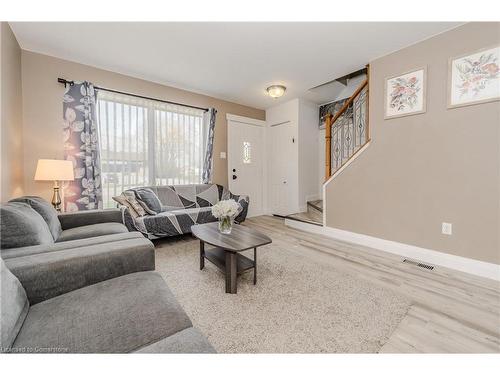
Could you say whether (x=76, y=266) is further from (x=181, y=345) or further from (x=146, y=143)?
(x=146, y=143)

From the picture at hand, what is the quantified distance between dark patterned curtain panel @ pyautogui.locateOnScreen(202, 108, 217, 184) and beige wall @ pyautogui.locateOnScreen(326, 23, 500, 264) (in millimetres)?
2507

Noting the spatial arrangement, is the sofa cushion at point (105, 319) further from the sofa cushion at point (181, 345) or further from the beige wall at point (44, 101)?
the beige wall at point (44, 101)

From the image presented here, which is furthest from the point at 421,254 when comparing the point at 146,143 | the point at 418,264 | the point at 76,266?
the point at 146,143

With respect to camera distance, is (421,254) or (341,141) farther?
(341,141)

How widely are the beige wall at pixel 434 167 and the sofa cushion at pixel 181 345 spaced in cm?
281

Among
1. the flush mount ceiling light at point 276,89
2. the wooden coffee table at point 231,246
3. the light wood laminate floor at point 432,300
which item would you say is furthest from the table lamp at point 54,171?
the flush mount ceiling light at point 276,89

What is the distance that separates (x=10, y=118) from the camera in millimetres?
2236

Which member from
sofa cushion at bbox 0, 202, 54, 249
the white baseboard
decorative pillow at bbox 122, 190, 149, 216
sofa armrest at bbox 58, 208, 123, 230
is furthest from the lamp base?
the white baseboard

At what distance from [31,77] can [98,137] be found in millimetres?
936

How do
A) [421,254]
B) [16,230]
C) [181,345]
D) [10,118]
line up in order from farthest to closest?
[421,254] < [10,118] < [16,230] < [181,345]

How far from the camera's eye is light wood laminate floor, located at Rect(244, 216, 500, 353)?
132cm

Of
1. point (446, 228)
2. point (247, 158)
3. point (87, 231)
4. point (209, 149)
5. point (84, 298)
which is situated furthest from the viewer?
point (247, 158)

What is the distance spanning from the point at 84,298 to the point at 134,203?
210 centimetres

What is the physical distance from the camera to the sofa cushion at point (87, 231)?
198 centimetres
